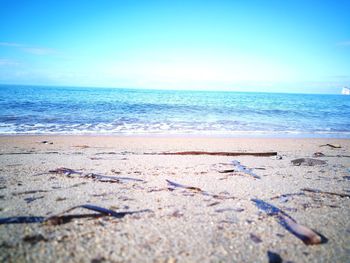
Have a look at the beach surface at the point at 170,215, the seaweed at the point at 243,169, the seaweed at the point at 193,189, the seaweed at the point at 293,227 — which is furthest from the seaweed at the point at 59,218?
the seaweed at the point at 243,169

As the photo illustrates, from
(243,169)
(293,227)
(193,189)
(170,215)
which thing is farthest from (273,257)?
(243,169)

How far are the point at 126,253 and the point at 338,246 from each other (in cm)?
207

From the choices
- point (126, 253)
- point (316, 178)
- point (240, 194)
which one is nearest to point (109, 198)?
point (126, 253)

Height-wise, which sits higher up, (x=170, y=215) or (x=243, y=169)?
(x=170, y=215)

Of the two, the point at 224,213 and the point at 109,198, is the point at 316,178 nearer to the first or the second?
the point at 224,213

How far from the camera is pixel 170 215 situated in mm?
2607

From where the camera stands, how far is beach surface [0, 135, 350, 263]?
1.93 meters

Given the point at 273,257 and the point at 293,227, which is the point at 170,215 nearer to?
the point at 273,257

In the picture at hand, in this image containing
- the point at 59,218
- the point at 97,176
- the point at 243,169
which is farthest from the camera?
the point at 243,169

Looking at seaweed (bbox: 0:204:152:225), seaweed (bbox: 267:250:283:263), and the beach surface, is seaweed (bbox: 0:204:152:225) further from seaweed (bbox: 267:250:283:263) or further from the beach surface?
seaweed (bbox: 267:250:283:263)

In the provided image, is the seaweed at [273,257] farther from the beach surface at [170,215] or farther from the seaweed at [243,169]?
the seaweed at [243,169]

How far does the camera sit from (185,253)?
1.93m

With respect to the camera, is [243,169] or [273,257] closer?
[273,257]

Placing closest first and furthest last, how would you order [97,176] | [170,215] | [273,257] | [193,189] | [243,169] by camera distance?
[273,257] → [170,215] → [193,189] → [97,176] → [243,169]
